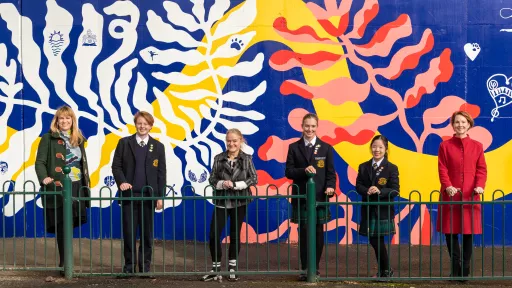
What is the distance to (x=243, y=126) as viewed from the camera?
10688 millimetres

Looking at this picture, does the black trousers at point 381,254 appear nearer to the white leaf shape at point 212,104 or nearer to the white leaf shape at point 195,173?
the white leaf shape at point 195,173

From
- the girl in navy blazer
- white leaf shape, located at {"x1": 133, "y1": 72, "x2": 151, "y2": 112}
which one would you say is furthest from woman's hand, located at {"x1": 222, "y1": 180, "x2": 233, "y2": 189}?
white leaf shape, located at {"x1": 133, "y1": 72, "x2": 151, "y2": 112}

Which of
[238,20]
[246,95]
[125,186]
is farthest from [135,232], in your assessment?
[238,20]

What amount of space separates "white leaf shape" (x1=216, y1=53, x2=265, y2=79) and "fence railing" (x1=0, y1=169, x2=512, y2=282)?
61.1 inches

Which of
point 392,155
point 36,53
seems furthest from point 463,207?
point 36,53

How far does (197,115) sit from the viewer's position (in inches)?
422

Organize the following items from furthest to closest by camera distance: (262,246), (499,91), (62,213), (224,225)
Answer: (262,246) < (499,91) < (62,213) < (224,225)

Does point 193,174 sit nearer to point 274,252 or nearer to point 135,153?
point 274,252

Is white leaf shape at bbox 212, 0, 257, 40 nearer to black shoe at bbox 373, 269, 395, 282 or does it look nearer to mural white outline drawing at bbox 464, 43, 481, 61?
mural white outline drawing at bbox 464, 43, 481, 61

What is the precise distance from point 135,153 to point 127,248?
0.98 meters

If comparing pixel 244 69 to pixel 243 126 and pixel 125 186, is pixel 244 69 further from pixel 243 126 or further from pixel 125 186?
pixel 125 186

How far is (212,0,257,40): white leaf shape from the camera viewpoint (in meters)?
10.6

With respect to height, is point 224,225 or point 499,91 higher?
point 499,91

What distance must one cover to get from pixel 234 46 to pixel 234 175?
110 inches
